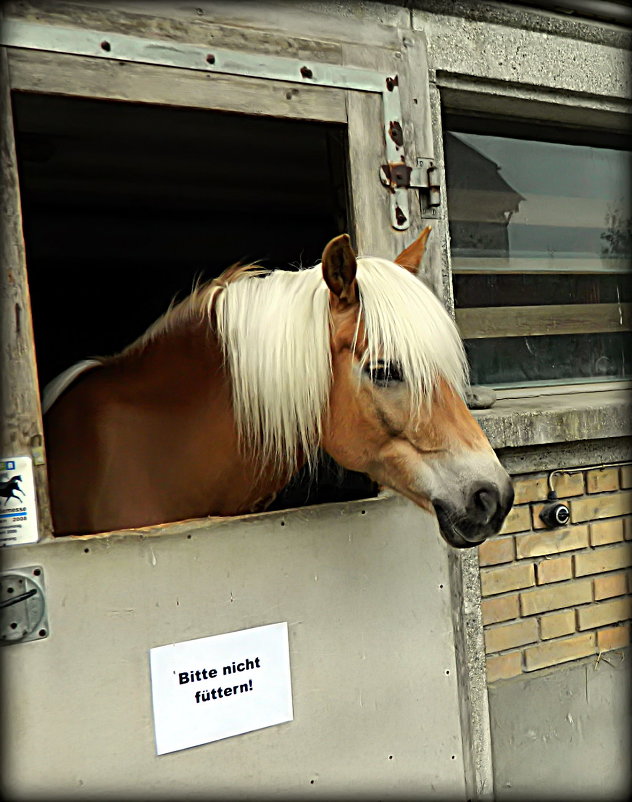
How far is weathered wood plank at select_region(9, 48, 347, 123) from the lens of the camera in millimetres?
1449

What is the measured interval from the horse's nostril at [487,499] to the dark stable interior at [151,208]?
1.50 feet

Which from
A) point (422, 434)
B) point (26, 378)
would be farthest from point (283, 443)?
point (26, 378)

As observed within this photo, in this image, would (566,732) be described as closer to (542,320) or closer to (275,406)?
(542,320)

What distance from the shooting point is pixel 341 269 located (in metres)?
1.47

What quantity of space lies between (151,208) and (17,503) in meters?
2.52

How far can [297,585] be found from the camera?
1.72 m

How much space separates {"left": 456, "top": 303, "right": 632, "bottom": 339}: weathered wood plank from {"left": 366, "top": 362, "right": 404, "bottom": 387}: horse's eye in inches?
37.0

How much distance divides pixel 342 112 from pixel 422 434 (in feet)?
2.76

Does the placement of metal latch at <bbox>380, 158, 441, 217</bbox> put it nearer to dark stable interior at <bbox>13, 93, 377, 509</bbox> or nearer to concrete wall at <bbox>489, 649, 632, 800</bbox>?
dark stable interior at <bbox>13, 93, 377, 509</bbox>

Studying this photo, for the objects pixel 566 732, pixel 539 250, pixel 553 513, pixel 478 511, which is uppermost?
pixel 539 250

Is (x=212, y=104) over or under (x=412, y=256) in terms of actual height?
over

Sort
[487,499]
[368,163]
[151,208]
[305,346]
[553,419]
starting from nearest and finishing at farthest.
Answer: [487,499], [305,346], [368,163], [553,419], [151,208]

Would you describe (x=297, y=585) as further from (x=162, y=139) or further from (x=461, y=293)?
(x=162, y=139)

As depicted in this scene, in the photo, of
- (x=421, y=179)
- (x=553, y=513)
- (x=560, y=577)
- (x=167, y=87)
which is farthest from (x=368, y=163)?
(x=560, y=577)
